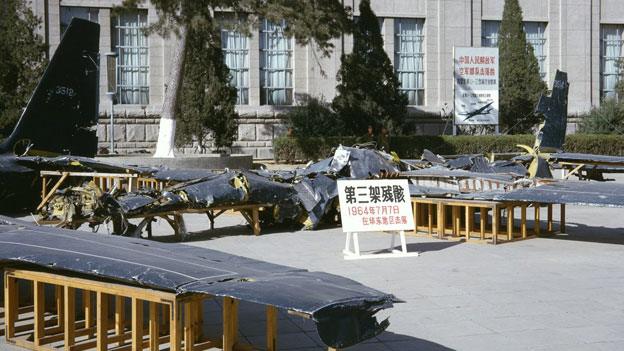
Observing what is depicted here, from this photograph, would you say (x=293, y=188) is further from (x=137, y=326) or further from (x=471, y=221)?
(x=137, y=326)

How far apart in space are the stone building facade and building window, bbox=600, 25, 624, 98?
48mm

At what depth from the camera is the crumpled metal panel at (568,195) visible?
40.0ft

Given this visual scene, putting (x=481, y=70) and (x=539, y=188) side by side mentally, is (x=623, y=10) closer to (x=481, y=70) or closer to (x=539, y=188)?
(x=481, y=70)

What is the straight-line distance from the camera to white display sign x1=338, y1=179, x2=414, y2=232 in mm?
11625

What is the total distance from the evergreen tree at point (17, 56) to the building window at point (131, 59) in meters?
7.38

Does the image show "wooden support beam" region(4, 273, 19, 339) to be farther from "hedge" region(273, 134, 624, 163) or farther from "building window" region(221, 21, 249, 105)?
"building window" region(221, 21, 249, 105)

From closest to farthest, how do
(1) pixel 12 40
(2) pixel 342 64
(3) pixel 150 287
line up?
(3) pixel 150 287 < (1) pixel 12 40 < (2) pixel 342 64

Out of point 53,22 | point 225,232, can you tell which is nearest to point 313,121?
point 53,22

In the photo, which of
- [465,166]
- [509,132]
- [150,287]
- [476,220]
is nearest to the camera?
[150,287]

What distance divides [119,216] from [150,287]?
623 centimetres

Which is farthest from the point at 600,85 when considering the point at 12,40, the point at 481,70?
the point at 12,40

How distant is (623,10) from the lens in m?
38.3

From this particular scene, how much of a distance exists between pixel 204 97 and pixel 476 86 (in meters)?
11.2

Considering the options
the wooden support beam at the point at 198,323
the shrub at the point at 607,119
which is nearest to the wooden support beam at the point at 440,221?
the wooden support beam at the point at 198,323
